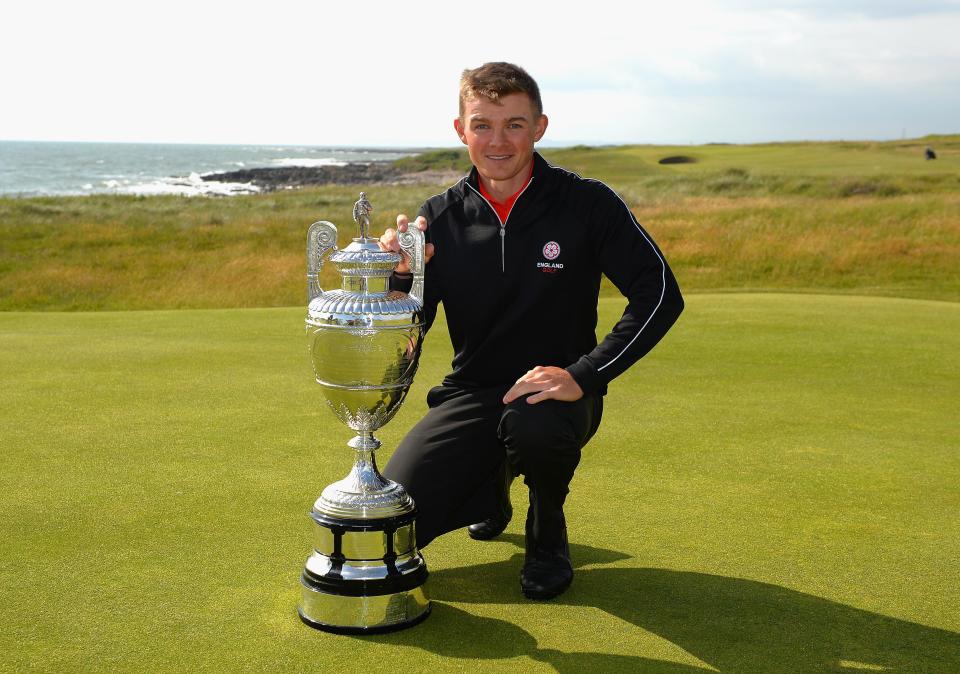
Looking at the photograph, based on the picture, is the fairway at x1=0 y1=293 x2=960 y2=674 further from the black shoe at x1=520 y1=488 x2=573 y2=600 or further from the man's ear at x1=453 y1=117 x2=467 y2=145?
the man's ear at x1=453 y1=117 x2=467 y2=145

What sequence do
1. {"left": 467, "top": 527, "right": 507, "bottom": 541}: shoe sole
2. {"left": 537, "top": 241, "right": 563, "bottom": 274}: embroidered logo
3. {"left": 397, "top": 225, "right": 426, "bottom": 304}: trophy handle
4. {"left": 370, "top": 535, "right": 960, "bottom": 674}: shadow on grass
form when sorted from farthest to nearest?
{"left": 467, "top": 527, "right": 507, "bottom": 541}: shoe sole, {"left": 537, "top": 241, "right": 563, "bottom": 274}: embroidered logo, {"left": 397, "top": 225, "right": 426, "bottom": 304}: trophy handle, {"left": 370, "top": 535, "right": 960, "bottom": 674}: shadow on grass

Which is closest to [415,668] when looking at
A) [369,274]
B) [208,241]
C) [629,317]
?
[369,274]

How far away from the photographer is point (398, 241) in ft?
11.1

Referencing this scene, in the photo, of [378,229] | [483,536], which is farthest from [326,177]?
[483,536]

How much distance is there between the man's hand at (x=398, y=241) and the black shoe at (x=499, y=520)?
762 millimetres

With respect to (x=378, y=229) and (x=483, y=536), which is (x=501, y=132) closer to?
(x=483, y=536)

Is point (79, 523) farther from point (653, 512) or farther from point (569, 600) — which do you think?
point (653, 512)

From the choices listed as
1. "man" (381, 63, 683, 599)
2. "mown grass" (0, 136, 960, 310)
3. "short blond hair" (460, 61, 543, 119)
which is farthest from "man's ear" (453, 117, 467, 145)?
"mown grass" (0, 136, 960, 310)

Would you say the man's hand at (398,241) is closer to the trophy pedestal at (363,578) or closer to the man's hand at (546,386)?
the man's hand at (546,386)

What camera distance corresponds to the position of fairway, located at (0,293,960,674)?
112 inches

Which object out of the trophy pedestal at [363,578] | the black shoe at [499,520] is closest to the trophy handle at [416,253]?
the trophy pedestal at [363,578]

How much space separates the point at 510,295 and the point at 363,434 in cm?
76

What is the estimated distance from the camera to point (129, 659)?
2.71m

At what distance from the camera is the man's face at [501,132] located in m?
3.58
